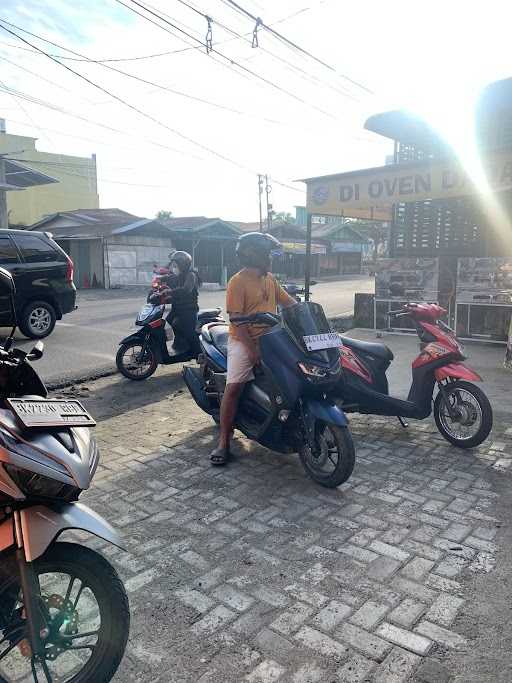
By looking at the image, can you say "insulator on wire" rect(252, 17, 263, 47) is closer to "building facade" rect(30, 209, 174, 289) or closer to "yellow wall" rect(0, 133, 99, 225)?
"building facade" rect(30, 209, 174, 289)

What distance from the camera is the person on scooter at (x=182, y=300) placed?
695 cm

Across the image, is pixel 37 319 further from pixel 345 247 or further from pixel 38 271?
pixel 345 247

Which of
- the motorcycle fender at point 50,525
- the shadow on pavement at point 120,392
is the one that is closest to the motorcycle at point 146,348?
the shadow on pavement at point 120,392

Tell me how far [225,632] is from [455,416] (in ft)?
9.10

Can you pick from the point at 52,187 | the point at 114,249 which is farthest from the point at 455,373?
the point at 52,187

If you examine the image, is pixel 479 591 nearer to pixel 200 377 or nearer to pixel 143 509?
pixel 143 509

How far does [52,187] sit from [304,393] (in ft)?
166

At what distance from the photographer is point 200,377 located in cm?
488

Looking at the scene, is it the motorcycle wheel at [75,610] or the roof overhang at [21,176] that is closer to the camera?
the motorcycle wheel at [75,610]

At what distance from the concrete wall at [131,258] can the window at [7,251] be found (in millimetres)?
14174

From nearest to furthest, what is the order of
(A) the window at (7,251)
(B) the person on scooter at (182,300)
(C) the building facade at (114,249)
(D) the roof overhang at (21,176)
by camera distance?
1. (B) the person on scooter at (182,300)
2. (A) the window at (7,251)
3. (D) the roof overhang at (21,176)
4. (C) the building facade at (114,249)

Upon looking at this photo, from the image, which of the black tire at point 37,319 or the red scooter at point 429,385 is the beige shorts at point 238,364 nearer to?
the red scooter at point 429,385

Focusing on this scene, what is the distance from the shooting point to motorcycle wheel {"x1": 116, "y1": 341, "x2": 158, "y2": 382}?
22.1 feet

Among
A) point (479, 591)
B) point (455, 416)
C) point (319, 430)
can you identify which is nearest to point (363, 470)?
point (319, 430)
